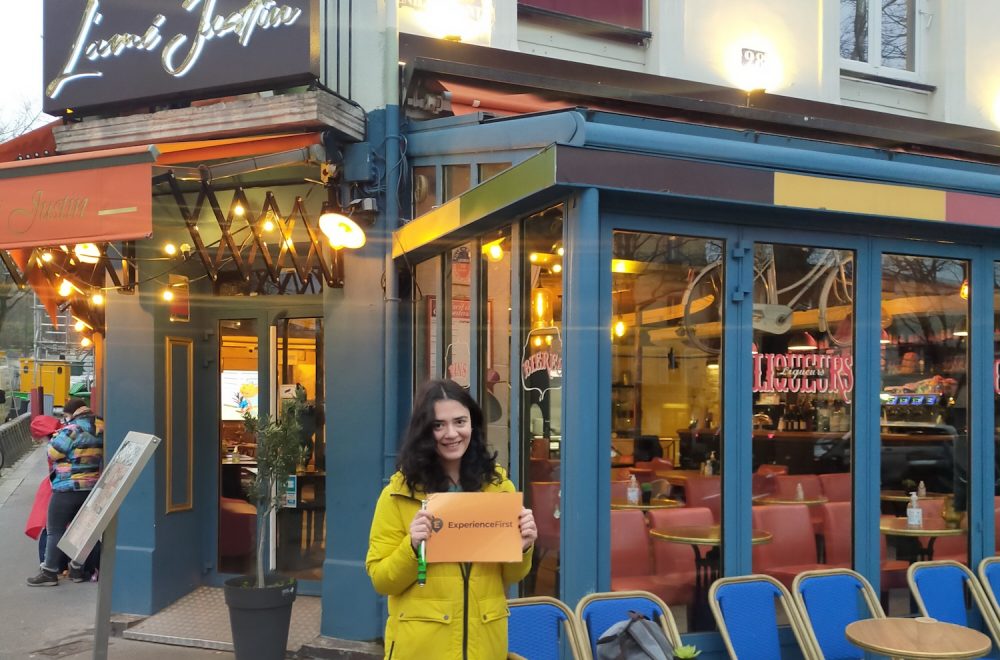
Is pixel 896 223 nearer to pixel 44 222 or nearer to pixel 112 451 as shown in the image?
pixel 44 222

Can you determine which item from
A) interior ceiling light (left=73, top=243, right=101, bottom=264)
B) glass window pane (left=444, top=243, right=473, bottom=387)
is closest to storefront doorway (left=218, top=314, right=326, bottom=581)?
interior ceiling light (left=73, top=243, right=101, bottom=264)

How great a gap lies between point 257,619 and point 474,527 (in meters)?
3.81

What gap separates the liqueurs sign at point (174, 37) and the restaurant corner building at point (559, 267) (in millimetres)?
32

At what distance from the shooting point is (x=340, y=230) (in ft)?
21.9

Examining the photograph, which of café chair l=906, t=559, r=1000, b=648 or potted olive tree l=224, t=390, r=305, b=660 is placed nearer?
café chair l=906, t=559, r=1000, b=648

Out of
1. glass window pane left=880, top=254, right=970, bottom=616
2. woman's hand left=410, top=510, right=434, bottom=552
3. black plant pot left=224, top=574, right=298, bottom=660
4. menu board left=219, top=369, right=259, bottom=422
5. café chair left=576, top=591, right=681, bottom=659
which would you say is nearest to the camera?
woman's hand left=410, top=510, right=434, bottom=552

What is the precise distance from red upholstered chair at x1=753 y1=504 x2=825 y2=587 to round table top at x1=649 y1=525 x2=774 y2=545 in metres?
0.08

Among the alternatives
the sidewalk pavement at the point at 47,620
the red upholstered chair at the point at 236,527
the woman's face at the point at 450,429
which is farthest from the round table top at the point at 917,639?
the red upholstered chair at the point at 236,527

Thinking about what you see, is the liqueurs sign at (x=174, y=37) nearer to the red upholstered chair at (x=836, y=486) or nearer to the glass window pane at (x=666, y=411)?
the glass window pane at (x=666, y=411)

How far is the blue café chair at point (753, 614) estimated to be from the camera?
16.1 ft

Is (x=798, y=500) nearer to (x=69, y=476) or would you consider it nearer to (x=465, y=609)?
(x=465, y=609)

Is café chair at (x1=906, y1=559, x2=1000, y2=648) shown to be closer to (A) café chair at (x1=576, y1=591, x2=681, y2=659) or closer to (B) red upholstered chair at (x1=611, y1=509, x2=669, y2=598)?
(B) red upholstered chair at (x1=611, y1=509, x2=669, y2=598)

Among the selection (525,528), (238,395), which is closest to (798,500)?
(525,528)

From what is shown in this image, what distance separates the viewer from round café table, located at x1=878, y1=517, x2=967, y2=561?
5.93 m
